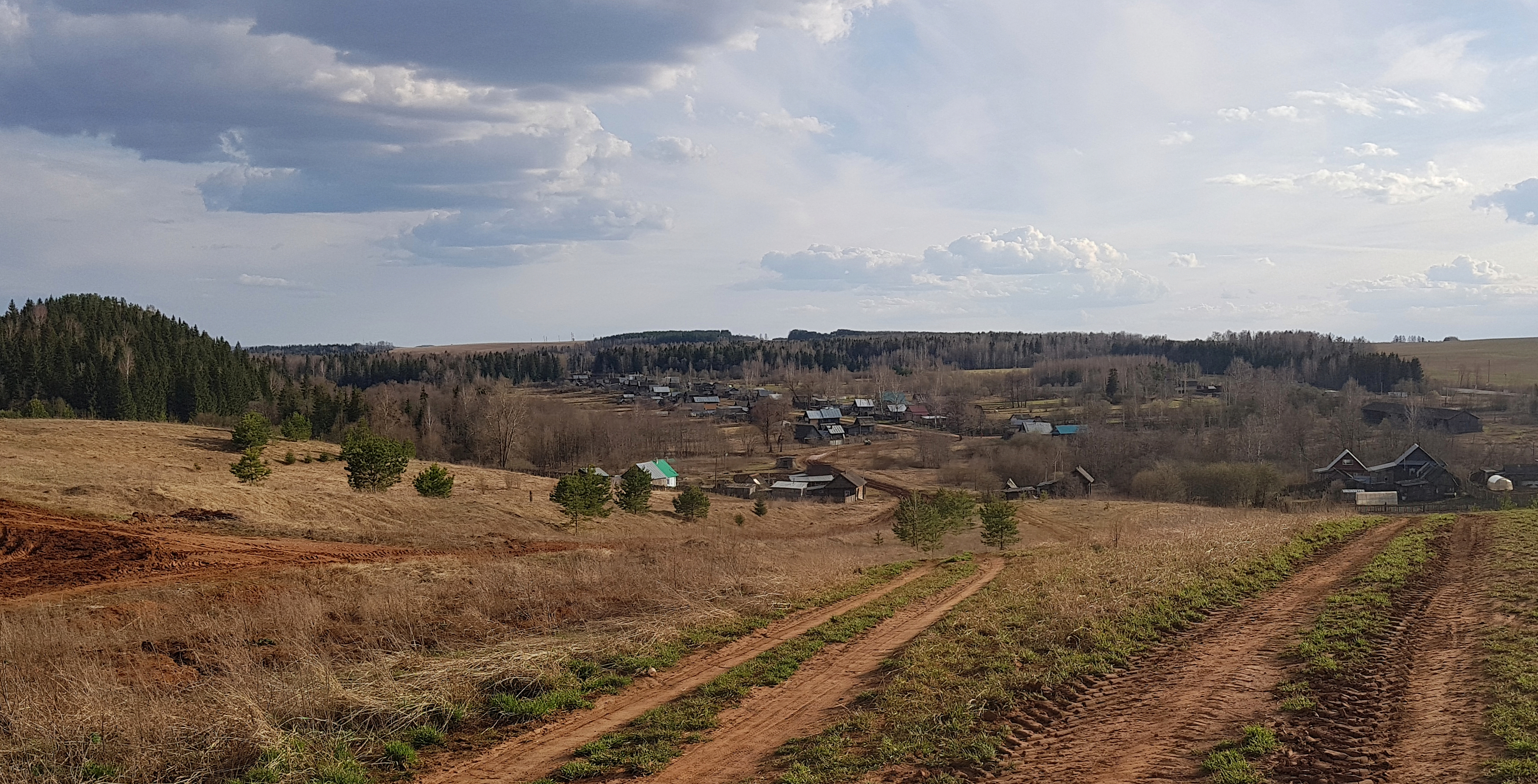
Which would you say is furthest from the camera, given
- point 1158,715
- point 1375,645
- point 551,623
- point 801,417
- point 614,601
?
point 801,417

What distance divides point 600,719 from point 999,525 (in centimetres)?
2873

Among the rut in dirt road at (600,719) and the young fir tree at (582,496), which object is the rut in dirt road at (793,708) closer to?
the rut in dirt road at (600,719)

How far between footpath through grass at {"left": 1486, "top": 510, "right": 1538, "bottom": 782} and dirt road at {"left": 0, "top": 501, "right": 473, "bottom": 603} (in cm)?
2251

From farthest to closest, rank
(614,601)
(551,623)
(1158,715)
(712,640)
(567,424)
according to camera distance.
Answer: (567,424) → (614,601) → (551,623) → (712,640) → (1158,715)

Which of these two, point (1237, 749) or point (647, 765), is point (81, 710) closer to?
point (647, 765)

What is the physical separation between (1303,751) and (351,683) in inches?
392

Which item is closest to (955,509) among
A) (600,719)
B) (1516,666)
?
(1516,666)

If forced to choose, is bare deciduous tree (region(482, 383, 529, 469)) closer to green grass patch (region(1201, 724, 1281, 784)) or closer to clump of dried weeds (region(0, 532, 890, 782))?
clump of dried weeds (region(0, 532, 890, 782))

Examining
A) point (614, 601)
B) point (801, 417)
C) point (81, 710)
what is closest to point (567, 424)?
point (801, 417)

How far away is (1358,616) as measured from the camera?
13203 mm

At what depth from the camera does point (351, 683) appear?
9914 mm

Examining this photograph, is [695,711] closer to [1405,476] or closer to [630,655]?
[630,655]

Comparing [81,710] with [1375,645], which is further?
[1375,645]

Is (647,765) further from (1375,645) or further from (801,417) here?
(801,417)
